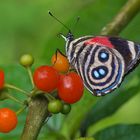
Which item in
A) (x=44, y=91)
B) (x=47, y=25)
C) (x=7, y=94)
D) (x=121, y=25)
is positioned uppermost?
(x=121, y=25)

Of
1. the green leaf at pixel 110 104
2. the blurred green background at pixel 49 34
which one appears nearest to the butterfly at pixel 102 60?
the blurred green background at pixel 49 34

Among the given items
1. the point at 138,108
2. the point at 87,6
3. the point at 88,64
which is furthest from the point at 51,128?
the point at 138,108

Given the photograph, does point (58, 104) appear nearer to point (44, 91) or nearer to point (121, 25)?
point (44, 91)

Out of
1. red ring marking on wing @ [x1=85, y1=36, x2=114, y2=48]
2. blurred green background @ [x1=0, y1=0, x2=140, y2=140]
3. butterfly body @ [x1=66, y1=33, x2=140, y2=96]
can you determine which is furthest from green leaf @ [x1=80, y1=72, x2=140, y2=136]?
red ring marking on wing @ [x1=85, y1=36, x2=114, y2=48]

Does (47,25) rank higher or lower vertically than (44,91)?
lower

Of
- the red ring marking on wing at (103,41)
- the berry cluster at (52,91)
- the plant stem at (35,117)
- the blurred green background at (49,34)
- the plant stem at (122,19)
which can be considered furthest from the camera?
the blurred green background at (49,34)

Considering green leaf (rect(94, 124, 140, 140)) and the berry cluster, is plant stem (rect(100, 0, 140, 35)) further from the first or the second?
the berry cluster

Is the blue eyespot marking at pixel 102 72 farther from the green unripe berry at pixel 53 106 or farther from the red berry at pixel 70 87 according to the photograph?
the green unripe berry at pixel 53 106
